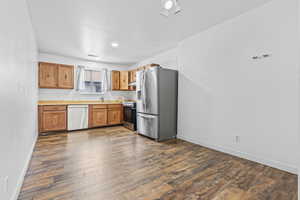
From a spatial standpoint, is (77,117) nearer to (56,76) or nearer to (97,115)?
(97,115)

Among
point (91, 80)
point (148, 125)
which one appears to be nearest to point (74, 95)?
point (91, 80)

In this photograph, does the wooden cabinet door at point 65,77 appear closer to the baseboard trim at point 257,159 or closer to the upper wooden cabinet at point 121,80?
the upper wooden cabinet at point 121,80

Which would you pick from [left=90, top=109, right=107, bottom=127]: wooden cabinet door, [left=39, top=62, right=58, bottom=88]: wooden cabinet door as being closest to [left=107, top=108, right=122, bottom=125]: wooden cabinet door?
[left=90, top=109, right=107, bottom=127]: wooden cabinet door

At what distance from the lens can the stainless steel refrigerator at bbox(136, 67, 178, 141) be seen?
11.6 ft

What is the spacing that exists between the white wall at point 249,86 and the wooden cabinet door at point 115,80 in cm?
Result: 340

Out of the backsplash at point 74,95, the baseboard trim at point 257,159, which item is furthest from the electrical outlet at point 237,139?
the backsplash at point 74,95

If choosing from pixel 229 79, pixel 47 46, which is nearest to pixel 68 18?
pixel 47 46

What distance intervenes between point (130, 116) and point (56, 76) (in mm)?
2766

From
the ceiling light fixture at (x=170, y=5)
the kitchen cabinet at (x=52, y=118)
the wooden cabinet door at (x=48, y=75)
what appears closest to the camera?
the ceiling light fixture at (x=170, y=5)

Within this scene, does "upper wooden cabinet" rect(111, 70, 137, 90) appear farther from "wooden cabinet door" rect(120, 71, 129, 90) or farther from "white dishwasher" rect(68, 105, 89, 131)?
"white dishwasher" rect(68, 105, 89, 131)

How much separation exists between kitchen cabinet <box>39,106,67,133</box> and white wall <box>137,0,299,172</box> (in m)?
3.76

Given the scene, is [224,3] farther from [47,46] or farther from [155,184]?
[47,46]

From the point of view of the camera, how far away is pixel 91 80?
5.52 metres

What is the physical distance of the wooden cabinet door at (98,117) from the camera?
15.8 feet
